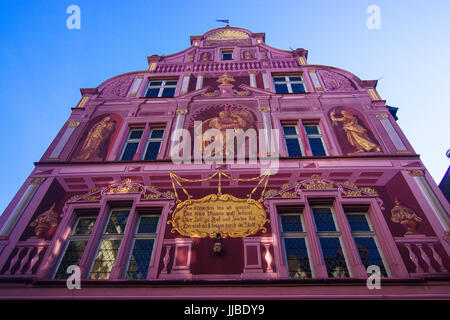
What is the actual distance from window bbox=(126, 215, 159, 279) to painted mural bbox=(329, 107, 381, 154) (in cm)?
614

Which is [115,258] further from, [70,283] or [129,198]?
[129,198]

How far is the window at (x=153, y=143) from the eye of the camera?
10679mm

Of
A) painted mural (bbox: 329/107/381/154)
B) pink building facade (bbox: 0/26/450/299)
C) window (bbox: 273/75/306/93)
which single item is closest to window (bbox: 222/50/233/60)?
window (bbox: 273/75/306/93)

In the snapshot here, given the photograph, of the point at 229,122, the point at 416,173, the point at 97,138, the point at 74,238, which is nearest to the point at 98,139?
the point at 97,138

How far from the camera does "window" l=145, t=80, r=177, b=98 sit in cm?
1381

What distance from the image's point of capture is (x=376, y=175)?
913 centimetres

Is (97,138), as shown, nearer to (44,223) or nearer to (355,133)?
(44,223)

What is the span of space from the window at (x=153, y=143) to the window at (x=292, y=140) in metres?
4.24

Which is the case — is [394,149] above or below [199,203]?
above

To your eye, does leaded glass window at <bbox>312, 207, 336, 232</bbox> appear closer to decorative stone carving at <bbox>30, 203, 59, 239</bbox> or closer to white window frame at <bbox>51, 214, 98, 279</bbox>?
white window frame at <bbox>51, 214, 98, 279</bbox>

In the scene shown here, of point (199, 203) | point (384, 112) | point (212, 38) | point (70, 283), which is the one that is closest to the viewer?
Answer: point (70, 283)
